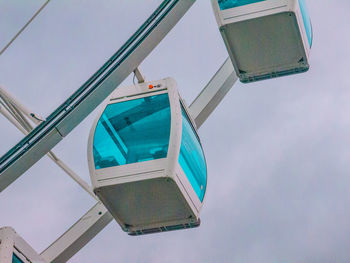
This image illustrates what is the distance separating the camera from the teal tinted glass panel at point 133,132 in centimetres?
1418

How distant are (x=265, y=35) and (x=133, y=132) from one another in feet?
6.26

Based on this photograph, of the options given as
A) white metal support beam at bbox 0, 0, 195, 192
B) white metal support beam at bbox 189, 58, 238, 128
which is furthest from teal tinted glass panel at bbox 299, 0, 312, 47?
white metal support beam at bbox 0, 0, 195, 192

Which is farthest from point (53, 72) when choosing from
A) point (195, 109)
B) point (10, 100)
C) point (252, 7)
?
point (252, 7)

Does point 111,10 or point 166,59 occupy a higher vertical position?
point 111,10

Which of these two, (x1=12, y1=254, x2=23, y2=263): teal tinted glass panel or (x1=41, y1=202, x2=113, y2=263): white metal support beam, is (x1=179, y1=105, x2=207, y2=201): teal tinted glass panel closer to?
(x1=41, y1=202, x2=113, y2=263): white metal support beam

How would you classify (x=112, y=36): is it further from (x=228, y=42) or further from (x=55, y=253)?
(x=55, y=253)

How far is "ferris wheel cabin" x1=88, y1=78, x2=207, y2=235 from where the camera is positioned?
549 inches

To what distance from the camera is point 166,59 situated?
16281 millimetres

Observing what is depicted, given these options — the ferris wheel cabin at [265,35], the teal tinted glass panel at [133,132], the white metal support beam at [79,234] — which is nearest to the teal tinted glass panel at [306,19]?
the ferris wheel cabin at [265,35]

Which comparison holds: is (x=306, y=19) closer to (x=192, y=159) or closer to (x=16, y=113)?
(x=192, y=159)

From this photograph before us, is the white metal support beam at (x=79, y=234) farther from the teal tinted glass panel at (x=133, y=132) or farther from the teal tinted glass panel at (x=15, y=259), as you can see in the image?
the teal tinted glass panel at (x=133, y=132)

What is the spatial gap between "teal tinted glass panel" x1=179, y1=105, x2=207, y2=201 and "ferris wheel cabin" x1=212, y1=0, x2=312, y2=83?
1.09m

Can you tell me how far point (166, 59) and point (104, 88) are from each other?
196 centimetres

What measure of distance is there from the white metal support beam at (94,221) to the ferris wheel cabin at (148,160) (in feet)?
2.45
